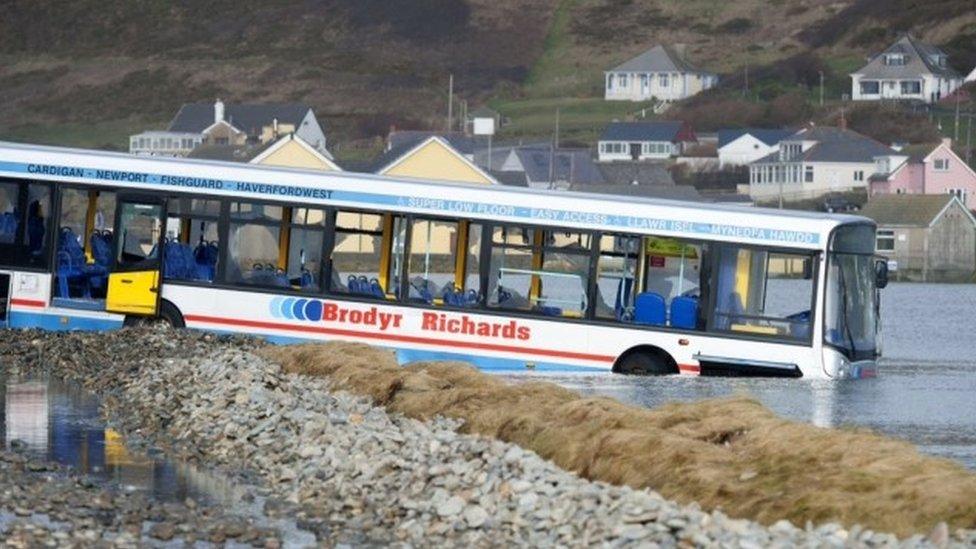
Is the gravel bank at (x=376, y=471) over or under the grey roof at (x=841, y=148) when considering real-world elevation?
under

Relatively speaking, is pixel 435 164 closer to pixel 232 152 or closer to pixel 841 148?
pixel 232 152

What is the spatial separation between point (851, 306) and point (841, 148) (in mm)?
127279

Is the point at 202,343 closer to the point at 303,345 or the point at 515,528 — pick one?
the point at 303,345

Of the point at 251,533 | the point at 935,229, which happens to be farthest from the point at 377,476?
the point at 935,229

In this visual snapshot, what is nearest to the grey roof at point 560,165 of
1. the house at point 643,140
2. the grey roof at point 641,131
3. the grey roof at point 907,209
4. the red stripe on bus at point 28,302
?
the grey roof at point 907,209

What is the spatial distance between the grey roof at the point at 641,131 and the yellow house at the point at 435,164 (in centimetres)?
6731

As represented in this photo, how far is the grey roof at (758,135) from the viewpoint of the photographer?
17262 centimetres

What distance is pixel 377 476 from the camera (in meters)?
21.0

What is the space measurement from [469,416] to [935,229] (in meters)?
113

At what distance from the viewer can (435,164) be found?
10525cm

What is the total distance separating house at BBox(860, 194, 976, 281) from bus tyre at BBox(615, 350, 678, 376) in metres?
98.7

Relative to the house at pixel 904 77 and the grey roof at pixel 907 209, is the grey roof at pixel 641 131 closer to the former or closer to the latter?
the house at pixel 904 77

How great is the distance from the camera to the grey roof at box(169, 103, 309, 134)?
157875mm

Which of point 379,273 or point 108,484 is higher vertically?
point 379,273
